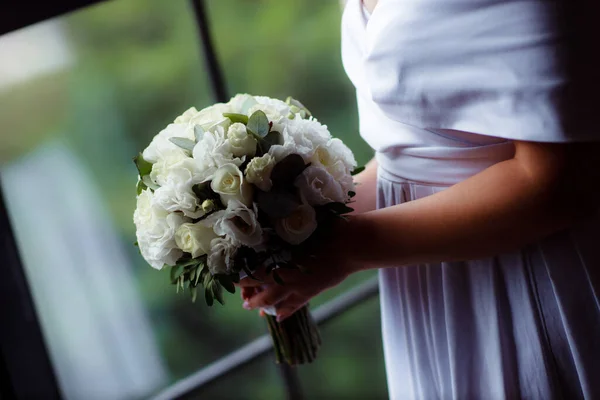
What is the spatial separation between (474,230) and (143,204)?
0.50 meters

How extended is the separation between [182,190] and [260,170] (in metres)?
0.12

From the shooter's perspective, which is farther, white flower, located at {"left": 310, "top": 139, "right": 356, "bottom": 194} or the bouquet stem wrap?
the bouquet stem wrap

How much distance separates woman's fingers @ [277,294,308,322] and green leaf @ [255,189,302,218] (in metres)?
0.22

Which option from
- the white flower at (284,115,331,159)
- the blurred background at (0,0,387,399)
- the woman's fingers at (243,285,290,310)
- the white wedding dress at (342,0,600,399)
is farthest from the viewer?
the blurred background at (0,0,387,399)

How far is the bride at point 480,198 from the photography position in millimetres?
860

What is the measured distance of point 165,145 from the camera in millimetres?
1002

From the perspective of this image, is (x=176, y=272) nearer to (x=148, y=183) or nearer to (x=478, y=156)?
(x=148, y=183)

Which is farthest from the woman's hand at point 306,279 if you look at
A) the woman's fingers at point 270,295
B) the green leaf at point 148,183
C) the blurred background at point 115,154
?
the blurred background at point 115,154

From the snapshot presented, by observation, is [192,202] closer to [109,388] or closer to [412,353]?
[412,353]

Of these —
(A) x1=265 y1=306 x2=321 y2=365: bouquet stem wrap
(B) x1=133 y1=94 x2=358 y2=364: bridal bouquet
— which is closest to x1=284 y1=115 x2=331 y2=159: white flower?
(B) x1=133 y1=94 x2=358 y2=364: bridal bouquet

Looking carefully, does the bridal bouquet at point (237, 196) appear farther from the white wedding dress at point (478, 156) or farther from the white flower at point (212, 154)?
the white wedding dress at point (478, 156)

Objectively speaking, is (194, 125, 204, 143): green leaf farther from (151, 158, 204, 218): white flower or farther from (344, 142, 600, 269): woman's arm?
(344, 142, 600, 269): woman's arm

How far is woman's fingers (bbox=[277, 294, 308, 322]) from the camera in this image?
1109 mm

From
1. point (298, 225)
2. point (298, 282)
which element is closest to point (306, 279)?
point (298, 282)
